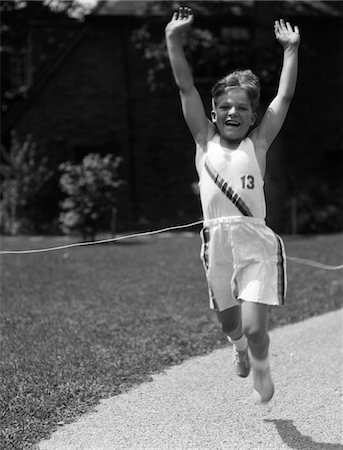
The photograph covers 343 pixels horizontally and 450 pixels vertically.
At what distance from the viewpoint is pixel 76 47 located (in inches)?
734

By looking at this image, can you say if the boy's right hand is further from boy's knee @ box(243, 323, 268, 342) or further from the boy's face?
boy's knee @ box(243, 323, 268, 342)

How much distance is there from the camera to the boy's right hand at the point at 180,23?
3.95 m

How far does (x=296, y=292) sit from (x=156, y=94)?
11056 mm

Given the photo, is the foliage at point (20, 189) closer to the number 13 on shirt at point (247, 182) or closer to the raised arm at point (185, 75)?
the raised arm at point (185, 75)

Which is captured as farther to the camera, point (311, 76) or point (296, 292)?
point (311, 76)

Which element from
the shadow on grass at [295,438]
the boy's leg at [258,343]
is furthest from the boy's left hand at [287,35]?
the shadow on grass at [295,438]

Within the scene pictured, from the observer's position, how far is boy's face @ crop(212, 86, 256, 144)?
159 inches

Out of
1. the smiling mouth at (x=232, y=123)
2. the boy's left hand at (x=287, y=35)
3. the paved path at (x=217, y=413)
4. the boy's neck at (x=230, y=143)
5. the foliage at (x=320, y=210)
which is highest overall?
the boy's left hand at (x=287, y=35)

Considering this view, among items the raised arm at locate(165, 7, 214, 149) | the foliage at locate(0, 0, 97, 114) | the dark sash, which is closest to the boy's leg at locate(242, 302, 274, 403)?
the dark sash

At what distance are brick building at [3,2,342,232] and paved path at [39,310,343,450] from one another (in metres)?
13.1

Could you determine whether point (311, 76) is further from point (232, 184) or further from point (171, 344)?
point (232, 184)

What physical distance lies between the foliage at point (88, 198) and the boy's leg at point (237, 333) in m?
10.2

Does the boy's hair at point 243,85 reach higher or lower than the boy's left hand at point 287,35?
lower

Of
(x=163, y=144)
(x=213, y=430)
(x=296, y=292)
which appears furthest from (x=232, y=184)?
(x=163, y=144)
